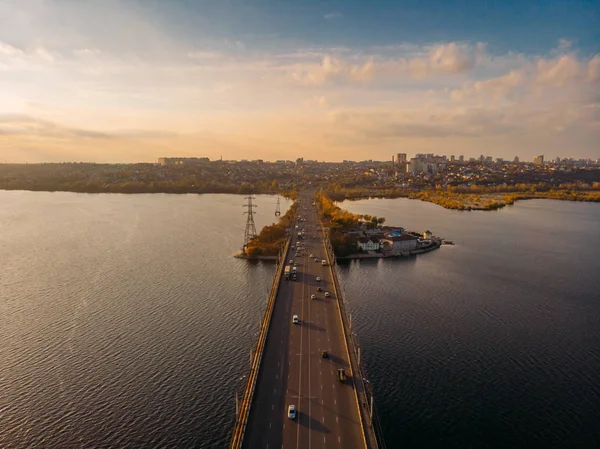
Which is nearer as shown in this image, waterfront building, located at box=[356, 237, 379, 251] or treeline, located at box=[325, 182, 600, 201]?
waterfront building, located at box=[356, 237, 379, 251]

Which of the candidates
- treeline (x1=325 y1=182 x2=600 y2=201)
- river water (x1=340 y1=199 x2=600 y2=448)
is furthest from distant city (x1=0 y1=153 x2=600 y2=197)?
river water (x1=340 y1=199 x2=600 y2=448)

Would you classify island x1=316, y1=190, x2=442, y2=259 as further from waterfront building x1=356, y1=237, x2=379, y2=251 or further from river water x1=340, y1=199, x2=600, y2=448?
river water x1=340, y1=199, x2=600, y2=448

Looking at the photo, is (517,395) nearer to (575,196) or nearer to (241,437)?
(241,437)

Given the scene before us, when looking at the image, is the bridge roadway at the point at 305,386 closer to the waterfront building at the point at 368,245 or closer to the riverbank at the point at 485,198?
the waterfront building at the point at 368,245

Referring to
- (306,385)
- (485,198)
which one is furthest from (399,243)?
(485,198)

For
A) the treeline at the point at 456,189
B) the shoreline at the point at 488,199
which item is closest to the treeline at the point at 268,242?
the shoreline at the point at 488,199

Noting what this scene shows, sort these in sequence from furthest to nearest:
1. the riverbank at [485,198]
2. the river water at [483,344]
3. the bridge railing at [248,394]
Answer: the riverbank at [485,198] → the river water at [483,344] → the bridge railing at [248,394]

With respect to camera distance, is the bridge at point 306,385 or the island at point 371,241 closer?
the bridge at point 306,385

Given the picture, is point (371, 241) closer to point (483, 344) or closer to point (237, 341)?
point (483, 344)
